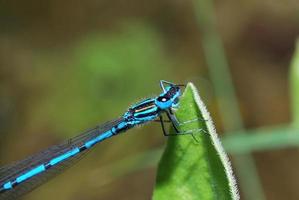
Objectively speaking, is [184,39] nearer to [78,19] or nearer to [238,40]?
[238,40]

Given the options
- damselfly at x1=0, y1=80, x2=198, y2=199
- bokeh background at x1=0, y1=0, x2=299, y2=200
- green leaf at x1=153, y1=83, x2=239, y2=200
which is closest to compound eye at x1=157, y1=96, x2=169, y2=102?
damselfly at x1=0, y1=80, x2=198, y2=199

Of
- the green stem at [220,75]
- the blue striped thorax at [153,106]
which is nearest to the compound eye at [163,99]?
the blue striped thorax at [153,106]

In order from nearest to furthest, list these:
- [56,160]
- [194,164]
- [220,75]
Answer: [194,164], [56,160], [220,75]

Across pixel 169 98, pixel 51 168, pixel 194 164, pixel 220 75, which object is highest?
pixel 220 75

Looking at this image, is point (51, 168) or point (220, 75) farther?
point (220, 75)

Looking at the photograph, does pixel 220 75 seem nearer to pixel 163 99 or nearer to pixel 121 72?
pixel 163 99

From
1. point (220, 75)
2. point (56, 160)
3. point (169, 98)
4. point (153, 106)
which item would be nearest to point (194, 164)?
point (169, 98)
